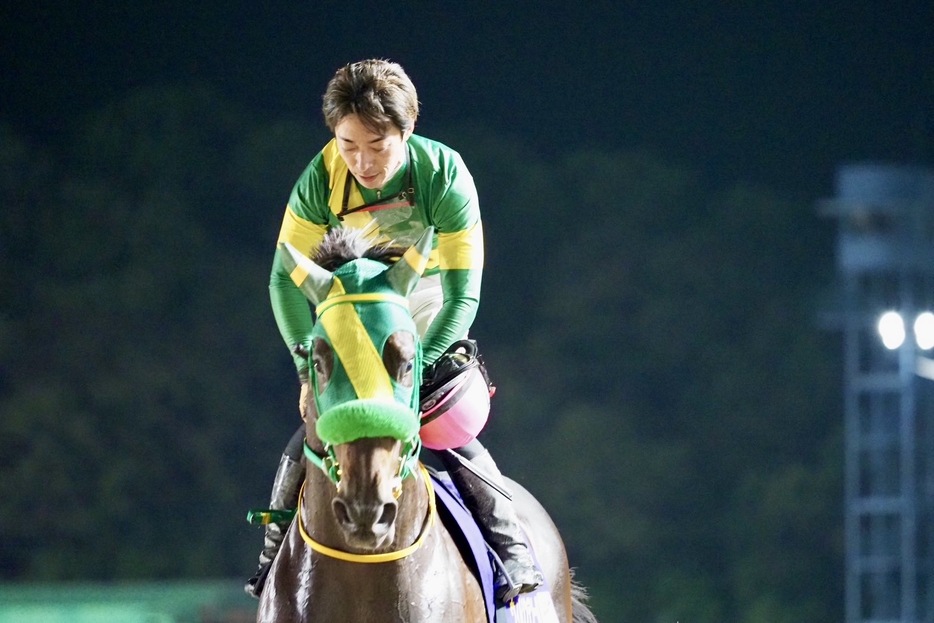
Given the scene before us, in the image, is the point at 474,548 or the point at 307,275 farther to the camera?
the point at 474,548

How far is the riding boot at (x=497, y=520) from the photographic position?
2105 millimetres

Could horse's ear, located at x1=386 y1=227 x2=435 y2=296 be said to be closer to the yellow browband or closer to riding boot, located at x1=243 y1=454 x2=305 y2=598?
the yellow browband

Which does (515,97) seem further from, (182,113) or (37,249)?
(37,249)

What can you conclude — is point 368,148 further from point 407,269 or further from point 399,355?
point 399,355

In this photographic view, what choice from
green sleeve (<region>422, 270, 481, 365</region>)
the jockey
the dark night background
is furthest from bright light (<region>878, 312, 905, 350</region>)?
green sleeve (<region>422, 270, 481, 365</region>)

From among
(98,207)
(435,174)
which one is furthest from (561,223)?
(435,174)

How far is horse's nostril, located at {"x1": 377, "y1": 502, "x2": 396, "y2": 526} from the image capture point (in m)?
1.59

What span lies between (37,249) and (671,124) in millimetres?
3315

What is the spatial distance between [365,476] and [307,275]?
31cm

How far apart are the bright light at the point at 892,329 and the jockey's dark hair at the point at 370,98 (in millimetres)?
3817

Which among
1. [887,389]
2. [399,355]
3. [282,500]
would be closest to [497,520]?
[282,500]

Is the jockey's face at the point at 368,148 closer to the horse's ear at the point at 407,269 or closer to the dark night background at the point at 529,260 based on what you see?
the horse's ear at the point at 407,269

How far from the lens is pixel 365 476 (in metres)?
1.54

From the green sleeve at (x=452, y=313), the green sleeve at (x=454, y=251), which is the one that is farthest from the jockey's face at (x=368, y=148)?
the green sleeve at (x=452, y=313)
